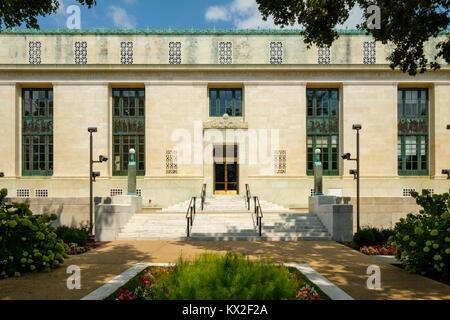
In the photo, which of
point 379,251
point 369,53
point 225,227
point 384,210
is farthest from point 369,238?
point 369,53

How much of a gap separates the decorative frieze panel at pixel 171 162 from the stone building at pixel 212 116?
0.30 feet

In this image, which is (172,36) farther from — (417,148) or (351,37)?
(417,148)

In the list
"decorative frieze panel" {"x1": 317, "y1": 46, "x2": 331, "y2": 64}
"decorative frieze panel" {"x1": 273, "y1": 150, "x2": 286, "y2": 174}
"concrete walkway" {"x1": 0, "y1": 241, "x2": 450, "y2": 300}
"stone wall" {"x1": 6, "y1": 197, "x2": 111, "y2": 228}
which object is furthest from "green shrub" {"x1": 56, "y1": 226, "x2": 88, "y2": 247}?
"decorative frieze panel" {"x1": 317, "y1": 46, "x2": 331, "y2": 64}

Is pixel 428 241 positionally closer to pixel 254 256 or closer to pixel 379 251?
pixel 379 251

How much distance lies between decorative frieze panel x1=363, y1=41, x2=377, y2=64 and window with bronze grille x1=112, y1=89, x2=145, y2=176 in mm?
20685

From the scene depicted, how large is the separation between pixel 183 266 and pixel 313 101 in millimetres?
27092

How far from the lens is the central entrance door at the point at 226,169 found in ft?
95.0

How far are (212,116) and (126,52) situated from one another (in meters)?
9.79

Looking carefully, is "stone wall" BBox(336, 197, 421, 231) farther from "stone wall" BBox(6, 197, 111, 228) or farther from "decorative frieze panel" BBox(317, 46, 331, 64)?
"decorative frieze panel" BBox(317, 46, 331, 64)

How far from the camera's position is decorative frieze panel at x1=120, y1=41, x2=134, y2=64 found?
29.4 m

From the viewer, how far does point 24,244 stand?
9633 millimetres

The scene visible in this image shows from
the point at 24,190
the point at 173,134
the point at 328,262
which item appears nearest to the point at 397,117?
the point at 173,134

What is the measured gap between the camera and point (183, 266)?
5461mm
